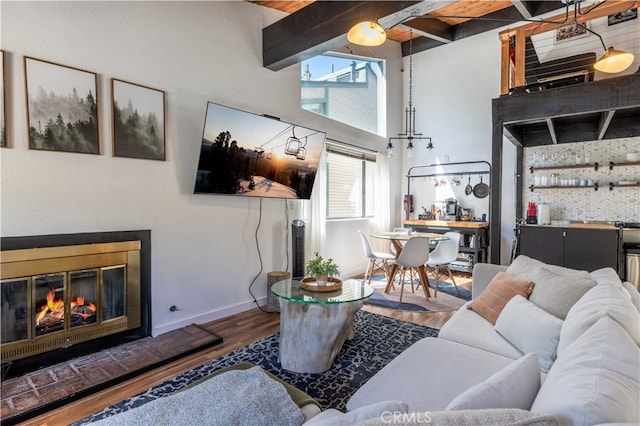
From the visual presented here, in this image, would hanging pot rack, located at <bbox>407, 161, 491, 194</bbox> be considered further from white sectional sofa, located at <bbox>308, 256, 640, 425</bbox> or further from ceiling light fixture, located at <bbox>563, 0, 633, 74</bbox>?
white sectional sofa, located at <bbox>308, 256, 640, 425</bbox>

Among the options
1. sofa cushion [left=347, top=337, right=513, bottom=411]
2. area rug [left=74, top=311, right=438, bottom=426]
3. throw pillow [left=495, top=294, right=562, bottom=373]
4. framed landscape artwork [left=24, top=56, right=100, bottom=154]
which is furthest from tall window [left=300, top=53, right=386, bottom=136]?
sofa cushion [left=347, top=337, right=513, bottom=411]

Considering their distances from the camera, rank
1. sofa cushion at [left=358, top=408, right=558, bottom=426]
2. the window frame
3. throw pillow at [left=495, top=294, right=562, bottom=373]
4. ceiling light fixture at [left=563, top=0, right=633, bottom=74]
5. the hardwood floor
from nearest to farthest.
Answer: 1. sofa cushion at [left=358, top=408, right=558, bottom=426]
2. throw pillow at [left=495, top=294, right=562, bottom=373]
3. the hardwood floor
4. ceiling light fixture at [left=563, top=0, right=633, bottom=74]
5. the window frame

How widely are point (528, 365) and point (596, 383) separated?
262mm

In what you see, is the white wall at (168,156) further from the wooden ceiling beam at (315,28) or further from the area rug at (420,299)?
the area rug at (420,299)

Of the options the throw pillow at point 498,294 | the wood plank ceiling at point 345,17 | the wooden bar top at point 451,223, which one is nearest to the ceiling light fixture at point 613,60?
the wood plank ceiling at point 345,17

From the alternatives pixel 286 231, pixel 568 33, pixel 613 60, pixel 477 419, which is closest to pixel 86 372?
pixel 286 231

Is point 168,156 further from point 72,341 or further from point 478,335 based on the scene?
point 478,335

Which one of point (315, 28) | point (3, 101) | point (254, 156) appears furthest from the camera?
point (254, 156)

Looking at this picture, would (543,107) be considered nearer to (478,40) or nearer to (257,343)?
(478,40)

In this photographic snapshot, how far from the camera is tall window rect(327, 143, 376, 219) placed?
5.19 meters

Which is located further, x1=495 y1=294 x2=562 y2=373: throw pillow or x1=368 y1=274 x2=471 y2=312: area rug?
x1=368 y1=274 x2=471 y2=312: area rug

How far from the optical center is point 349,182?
5566 millimetres

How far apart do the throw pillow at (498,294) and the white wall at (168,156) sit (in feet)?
8.14

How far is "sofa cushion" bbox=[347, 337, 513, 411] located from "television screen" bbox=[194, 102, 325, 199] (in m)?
2.42
